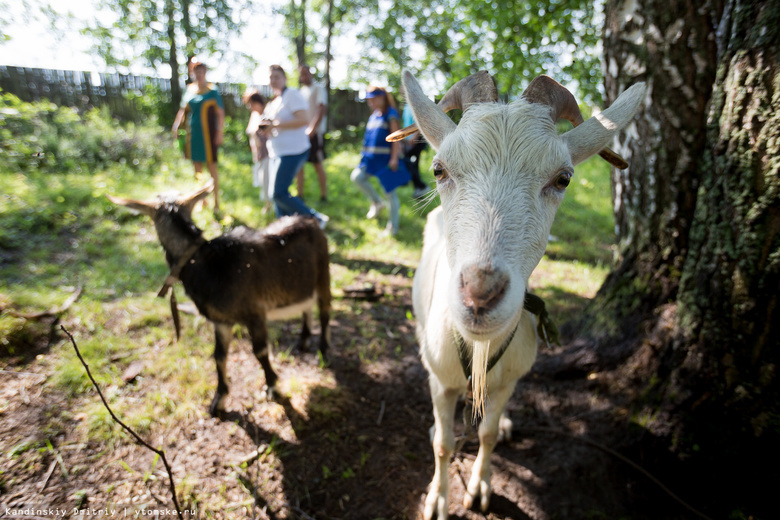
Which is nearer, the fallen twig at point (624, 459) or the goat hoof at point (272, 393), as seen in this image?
the fallen twig at point (624, 459)

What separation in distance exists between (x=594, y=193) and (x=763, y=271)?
9211mm

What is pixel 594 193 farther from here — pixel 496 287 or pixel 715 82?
pixel 496 287

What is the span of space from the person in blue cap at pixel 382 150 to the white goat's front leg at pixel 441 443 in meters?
4.21

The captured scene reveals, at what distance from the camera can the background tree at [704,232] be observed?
2.00 m

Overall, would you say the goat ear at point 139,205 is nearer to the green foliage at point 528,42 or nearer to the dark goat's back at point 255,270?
the dark goat's back at point 255,270

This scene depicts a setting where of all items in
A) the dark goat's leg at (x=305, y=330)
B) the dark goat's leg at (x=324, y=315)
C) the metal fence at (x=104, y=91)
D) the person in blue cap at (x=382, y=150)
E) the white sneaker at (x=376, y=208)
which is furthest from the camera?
the metal fence at (x=104, y=91)

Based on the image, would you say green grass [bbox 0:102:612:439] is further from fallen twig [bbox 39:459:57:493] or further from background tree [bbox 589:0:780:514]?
background tree [bbox 589:0:780:514]

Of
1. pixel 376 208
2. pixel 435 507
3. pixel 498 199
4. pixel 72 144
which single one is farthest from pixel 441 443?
pixel 72 144

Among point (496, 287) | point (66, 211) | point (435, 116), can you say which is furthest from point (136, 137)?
point (496, 287)

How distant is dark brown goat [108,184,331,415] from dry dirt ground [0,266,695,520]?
14.1 inches

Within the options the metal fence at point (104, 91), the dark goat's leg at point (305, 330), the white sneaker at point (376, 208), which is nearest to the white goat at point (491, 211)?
the dark goat's leg at point (305, 330)

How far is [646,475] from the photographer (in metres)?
2.37

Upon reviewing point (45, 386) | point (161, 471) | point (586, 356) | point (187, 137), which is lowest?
point (161, 471)

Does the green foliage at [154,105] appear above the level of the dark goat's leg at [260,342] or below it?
above
